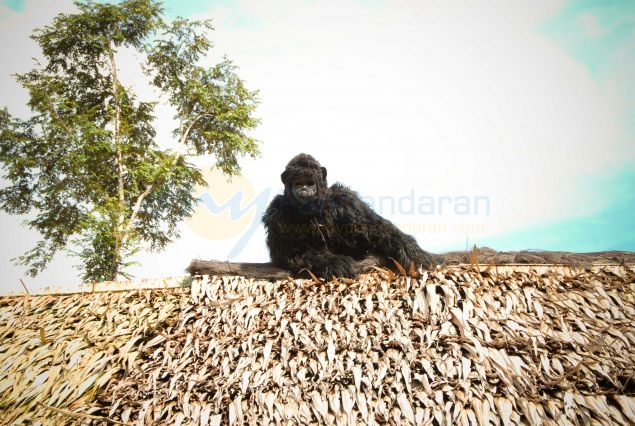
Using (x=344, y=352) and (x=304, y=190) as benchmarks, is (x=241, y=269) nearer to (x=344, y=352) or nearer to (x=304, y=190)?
(x=304, y=190)

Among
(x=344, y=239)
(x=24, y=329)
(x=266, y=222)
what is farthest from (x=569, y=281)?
(x=24, y=329)

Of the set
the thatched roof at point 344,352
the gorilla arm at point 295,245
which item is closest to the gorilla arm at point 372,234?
the gorilla arm at point 295,245

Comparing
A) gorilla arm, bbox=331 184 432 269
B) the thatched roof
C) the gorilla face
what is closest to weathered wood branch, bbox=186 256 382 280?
the thatched roof

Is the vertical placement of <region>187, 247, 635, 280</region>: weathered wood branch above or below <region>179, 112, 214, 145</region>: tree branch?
below

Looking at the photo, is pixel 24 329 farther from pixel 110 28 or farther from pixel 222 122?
pixel 110 28

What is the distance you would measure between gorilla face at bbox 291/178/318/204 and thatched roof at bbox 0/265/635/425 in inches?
52.0

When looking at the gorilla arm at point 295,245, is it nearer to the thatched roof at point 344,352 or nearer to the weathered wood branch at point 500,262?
the weathered wood branch at point 500,262

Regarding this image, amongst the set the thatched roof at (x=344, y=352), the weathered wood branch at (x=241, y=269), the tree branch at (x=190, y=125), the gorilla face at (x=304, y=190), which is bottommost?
the thatched roof at (x=344, y=352)

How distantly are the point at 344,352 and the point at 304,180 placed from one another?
8.36ft

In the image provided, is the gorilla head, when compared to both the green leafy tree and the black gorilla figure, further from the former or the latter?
the green leafy tree

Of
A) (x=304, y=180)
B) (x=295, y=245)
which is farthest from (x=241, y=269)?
(x=304, y=180)

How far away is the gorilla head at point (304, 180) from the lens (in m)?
5.04

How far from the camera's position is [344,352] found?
3332mm

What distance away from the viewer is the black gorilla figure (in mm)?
4922
